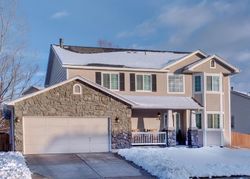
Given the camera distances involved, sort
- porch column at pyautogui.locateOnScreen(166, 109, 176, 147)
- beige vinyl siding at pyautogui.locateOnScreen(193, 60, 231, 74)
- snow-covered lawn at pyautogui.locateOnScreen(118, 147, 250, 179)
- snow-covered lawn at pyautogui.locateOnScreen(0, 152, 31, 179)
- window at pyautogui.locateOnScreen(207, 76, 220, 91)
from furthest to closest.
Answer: window at pyautogui.locateOnScreen(207, 76, 220, 91)
beige vinyl siding at pyautogui.locateOnScreen(193, 60, 231, 74)
porch column at pyautogui.locateOnScreen(166, 109, 176, 147)
snow-covered lawn at pyautogui.locateOnScreen(118, 147, 250, 179)
snow-covered lawn at pyautogui.locateOnScreen(0, 152, 31, 179)

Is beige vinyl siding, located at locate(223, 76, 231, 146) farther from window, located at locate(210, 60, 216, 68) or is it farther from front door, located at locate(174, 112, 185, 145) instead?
front door, located at locate(174, 112, 185, 145)

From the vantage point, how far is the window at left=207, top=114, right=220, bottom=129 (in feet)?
89.7

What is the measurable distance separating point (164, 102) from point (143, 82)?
2.10m

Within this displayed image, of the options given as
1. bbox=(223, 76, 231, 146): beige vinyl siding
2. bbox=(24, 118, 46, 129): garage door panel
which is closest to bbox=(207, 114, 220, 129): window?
bbox=(223, 76, 231, 146): beige vinyl siding

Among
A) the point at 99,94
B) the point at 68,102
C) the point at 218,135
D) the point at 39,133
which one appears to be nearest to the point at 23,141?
the point at 39,133

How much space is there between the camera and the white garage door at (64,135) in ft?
69.5

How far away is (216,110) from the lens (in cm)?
2758

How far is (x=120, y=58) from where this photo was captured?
2841cm

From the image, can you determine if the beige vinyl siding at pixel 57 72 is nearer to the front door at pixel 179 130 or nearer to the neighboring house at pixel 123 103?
the neighboring house at pixel 123 103

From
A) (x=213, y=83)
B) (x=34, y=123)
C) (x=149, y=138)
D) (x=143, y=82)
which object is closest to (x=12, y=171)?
(x=34, y=123)

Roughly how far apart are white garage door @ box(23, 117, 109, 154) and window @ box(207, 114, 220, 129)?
8027mm

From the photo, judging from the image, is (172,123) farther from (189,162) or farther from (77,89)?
(189,162)

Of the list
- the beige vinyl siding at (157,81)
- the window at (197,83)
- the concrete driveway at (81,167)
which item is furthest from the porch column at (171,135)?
the concrete driveway at (81,167)

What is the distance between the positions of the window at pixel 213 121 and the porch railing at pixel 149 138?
13.8 ft
